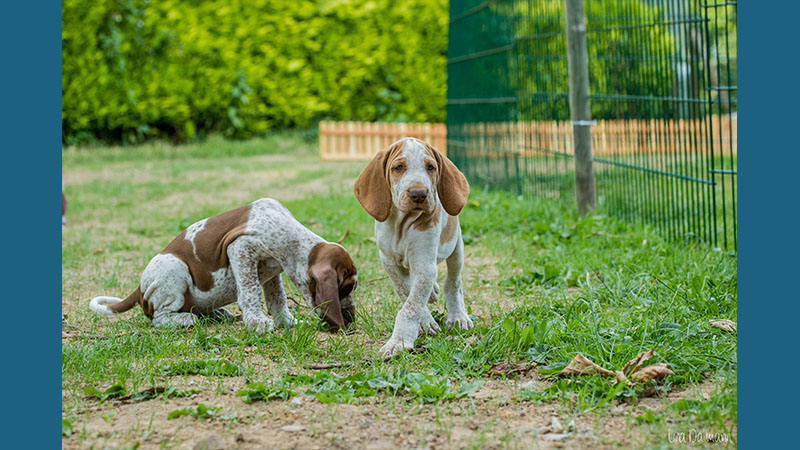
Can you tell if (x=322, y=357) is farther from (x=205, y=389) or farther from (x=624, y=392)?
(x=624, y=392)

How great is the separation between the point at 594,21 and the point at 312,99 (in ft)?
25.1

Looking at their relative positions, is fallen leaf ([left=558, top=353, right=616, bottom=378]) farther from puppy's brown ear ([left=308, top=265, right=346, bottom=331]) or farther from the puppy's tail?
the puppy's tail

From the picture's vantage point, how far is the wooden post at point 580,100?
7172 millimetres

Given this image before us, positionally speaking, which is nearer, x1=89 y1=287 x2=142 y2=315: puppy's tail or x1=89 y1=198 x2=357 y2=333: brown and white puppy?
x1=89 y1=198 x2=357 y2=333: brown and white puppy

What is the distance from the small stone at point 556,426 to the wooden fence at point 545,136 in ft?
9.40

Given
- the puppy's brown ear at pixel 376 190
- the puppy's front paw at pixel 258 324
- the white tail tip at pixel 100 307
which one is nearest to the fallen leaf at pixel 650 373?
the puppy's brown ear at pixel 376 190

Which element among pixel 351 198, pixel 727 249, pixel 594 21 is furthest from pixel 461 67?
pixel 727 249

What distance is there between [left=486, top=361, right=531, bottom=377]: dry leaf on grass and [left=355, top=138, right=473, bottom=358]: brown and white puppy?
0.44 metres

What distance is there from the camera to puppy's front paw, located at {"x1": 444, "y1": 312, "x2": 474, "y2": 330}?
157 inches

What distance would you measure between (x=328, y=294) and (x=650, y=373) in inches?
65.0

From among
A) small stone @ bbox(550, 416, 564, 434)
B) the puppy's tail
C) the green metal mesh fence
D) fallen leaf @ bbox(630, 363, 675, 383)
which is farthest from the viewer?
the green metal mesh fence

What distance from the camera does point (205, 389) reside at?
313cm

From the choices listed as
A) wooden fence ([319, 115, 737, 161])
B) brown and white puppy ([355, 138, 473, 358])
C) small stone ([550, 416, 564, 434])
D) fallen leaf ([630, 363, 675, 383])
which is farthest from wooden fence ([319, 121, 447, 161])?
small stone ([550, 416, 564, 434])

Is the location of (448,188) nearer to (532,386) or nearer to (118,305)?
(532,386)
